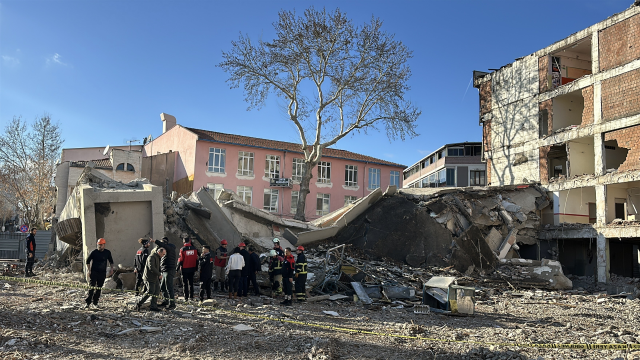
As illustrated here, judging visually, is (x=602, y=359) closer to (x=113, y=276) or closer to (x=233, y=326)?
(x=233, y=326)

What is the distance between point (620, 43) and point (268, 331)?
22.8m

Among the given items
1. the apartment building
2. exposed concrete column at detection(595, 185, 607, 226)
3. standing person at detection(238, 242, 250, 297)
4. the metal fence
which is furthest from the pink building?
standing person at detection(238, 242, 250, 297)

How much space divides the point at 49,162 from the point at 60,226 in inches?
1004

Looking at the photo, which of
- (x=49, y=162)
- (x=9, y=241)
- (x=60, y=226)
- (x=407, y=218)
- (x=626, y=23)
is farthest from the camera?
(x=49, y=162)

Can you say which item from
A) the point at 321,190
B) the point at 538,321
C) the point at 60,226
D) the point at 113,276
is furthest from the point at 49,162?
the point at 538,321

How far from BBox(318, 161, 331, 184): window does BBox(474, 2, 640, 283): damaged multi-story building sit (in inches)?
584

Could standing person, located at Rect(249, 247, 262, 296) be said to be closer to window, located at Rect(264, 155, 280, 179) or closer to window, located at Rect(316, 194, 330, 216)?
window, located at Rect(264, 155, 280, 179)

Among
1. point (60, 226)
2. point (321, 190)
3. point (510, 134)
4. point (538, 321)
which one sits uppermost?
point (510, 134)

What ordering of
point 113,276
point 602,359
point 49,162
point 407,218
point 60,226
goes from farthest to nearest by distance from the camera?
point 49,162
point 407,218
point 60,226
point 113,276
point 602,359

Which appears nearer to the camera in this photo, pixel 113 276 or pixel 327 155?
pixel 113 276

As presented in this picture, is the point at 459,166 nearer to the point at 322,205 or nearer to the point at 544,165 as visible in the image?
the point at 322,205

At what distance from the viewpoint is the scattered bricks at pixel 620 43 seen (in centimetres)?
2200

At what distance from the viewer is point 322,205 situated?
40906mm

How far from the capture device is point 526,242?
961 inches
